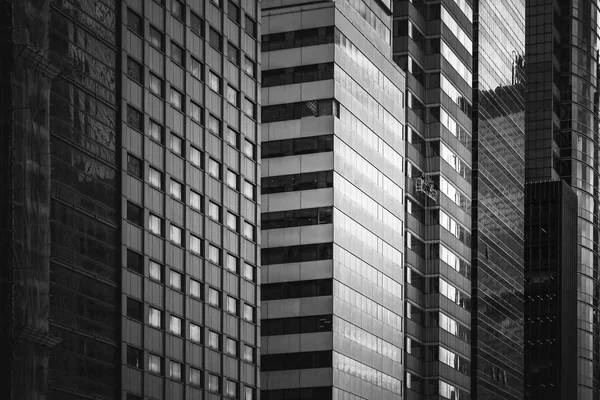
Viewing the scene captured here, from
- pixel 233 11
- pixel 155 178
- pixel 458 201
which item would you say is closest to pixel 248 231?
pixel 155 178

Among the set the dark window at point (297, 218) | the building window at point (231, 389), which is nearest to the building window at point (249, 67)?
the dark window at point (297, 218)

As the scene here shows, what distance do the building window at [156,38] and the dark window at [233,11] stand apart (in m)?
12.4

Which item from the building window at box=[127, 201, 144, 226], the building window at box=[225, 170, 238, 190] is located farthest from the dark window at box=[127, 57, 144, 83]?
the building window at box=[225, 170, 238, 190]

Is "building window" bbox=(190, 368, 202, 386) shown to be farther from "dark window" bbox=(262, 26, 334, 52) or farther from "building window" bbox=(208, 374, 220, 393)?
"dark window" bbox=(262, 26, 334, 52)

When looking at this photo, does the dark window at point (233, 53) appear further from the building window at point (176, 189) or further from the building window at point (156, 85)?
the building window at point (176, 189)

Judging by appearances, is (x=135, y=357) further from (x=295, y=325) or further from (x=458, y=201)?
(x=458, y=201)

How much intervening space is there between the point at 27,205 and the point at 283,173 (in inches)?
1849

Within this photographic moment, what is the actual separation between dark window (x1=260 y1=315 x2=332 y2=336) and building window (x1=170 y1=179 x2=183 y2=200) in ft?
80.2

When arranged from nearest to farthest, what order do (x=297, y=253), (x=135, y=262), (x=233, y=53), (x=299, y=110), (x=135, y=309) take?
(x=135, y=309), (x=135, y=262), (x=233, y=53), (x=297, y=253), (x=299, y=110)

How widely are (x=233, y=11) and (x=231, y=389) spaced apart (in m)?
32.8

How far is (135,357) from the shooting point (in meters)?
112

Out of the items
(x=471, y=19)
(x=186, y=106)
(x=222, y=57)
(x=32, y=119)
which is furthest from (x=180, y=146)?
(x=471, y=19)

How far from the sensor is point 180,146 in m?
121

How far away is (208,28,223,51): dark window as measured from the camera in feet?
419
